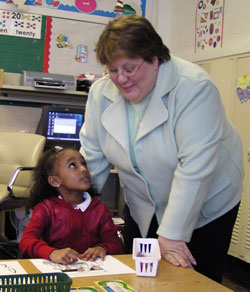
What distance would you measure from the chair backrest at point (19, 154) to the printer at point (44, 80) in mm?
562

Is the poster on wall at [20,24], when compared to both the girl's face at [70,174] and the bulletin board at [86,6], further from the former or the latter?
the girl's face at [70,174]

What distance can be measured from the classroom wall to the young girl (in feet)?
7.23

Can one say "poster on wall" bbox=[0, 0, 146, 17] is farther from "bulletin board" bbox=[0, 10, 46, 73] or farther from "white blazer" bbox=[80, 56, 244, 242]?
"white blazer" bbox=[80, 56, 244, 242]

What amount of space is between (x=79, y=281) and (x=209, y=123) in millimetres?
600

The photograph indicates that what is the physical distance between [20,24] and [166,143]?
3.25 metres

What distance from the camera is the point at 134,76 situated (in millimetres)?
1336

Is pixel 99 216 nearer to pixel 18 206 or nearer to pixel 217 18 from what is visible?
pixel 18 206

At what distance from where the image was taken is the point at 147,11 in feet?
15.3

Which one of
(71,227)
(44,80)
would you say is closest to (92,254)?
(71,227)

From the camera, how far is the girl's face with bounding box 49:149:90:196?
1.65 m

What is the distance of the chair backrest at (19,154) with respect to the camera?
3.61 m

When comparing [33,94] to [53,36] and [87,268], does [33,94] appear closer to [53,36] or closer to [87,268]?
[53,36]

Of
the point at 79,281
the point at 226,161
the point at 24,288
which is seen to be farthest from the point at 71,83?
the point at 24,288

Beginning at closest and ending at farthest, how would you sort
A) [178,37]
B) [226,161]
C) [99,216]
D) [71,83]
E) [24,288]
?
[24,288]
[226,161]
[99,216]
[71,83]
[178,37]
